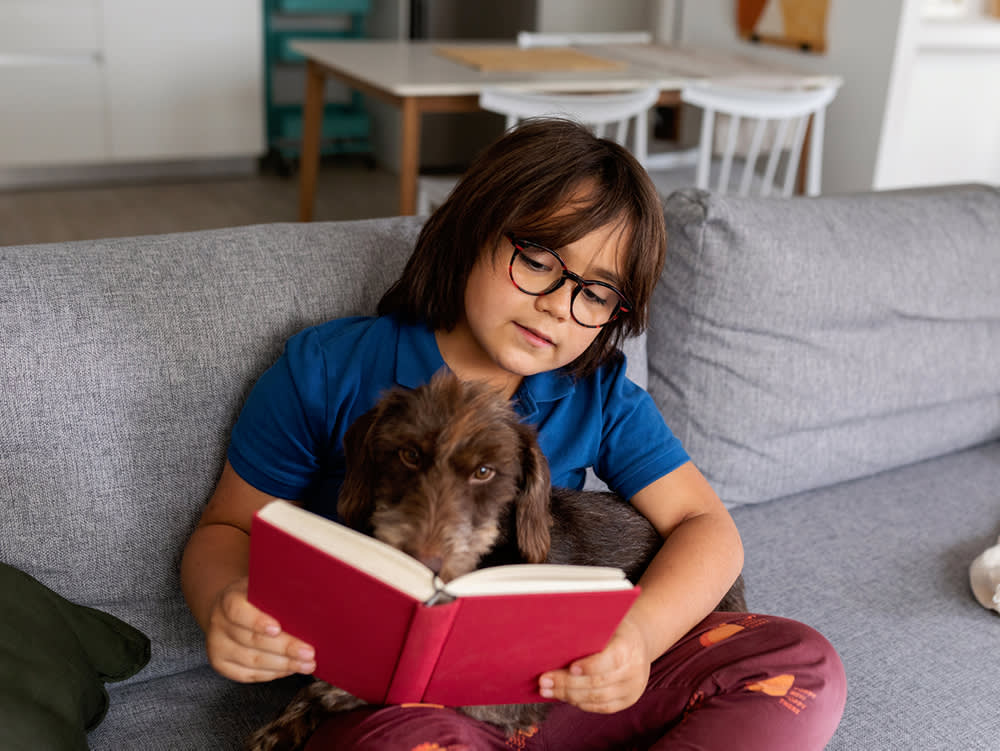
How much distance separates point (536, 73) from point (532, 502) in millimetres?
3001

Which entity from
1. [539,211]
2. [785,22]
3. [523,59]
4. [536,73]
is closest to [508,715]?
[539,211]

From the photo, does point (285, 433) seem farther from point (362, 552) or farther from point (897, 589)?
point (897, 589)

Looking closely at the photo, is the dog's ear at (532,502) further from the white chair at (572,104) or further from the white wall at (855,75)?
the white wall at (855,75)

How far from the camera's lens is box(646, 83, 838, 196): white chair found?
3426 mm

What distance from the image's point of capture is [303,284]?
4.80 ft

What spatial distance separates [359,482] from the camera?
3.51 feet

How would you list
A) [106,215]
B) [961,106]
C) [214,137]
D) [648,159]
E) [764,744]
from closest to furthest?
1. [764,744]
2. [648,159]
3. [961,106]
4. [106,215]
5. [214,137]

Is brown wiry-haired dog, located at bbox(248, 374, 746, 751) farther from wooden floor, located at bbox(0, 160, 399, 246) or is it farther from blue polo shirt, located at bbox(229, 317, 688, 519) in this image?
wooden floor, located at bbox(0, 160, 399, 246)

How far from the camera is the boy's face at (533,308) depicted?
120 cm

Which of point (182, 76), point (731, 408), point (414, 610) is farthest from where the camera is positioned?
point (182, 76)

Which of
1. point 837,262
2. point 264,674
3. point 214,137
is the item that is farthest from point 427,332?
point 214,137

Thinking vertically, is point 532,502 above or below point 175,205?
above

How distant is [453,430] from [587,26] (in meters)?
5.18

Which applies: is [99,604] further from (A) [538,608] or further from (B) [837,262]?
(B) [837,262]
